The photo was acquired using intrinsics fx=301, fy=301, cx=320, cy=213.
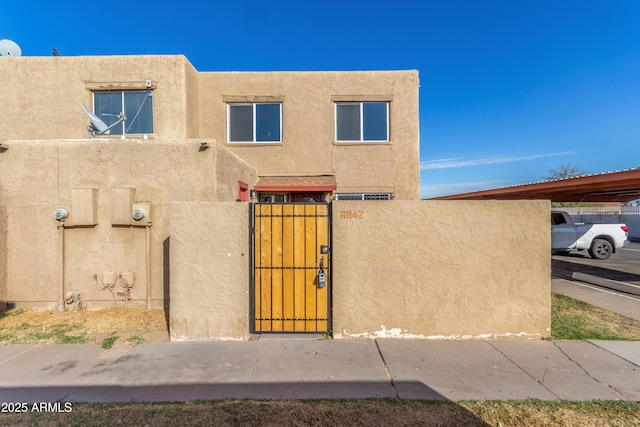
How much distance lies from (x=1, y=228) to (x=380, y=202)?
8.10 meters

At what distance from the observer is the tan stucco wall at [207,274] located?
524cm

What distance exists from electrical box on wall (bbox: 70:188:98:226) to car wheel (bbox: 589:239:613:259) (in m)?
19.1

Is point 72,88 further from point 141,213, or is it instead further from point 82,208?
point 141,213

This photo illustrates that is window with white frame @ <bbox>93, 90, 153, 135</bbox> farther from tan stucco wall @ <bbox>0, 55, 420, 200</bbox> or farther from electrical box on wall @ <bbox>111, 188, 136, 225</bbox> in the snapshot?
electrical box on wall @ <bbox>111, 188, 136, 225</bbox>

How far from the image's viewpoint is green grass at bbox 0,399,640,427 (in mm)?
3174

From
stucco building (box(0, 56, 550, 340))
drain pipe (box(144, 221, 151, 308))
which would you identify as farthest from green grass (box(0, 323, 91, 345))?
drain pipe (box(144, 221, 151, 308))

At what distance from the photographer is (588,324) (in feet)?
19.3

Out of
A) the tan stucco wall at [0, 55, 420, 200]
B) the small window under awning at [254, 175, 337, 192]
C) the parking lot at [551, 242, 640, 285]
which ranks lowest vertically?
the parking lot at [551, 242, 640, 285]

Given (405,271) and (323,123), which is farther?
(323,123)

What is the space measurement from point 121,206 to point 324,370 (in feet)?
18.1

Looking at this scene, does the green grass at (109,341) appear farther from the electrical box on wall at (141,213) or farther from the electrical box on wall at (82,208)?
the electrical box on wall at (82,208)

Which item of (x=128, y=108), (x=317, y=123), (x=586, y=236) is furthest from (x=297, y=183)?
(x=586, y=236)

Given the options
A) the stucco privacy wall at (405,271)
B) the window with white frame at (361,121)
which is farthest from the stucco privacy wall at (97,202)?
the window with white frame at (361,121)

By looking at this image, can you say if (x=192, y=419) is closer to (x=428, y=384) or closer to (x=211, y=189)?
(x=428, y=384)
